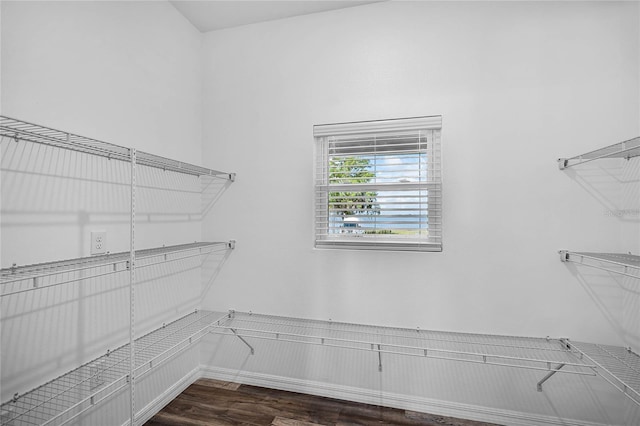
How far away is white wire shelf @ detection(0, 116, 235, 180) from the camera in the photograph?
114cm

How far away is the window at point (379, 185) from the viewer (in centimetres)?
198

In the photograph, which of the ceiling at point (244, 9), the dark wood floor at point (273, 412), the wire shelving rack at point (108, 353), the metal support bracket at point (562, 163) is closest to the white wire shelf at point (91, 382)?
the wire shelving rack at point (108, 353)

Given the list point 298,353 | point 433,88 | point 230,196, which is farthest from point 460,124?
point 298,353

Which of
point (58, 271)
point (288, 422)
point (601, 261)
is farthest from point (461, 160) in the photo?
point (58, 271)

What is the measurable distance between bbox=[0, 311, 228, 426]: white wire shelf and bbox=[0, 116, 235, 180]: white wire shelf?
0.94 metres

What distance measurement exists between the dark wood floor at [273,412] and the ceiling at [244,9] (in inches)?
103

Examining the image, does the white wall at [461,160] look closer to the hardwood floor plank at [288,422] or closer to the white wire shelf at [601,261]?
the white wire shelf at [601,261]

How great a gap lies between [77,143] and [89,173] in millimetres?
259

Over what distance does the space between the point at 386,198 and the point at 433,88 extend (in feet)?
2.45

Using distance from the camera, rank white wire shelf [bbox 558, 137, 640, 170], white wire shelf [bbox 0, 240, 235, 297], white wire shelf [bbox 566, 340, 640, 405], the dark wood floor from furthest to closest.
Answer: the dark wood floor → white wire shelf [bbox 558, 137, 640, 170] → white wire shelf [bbox 566, 340, 640, 405] → white wire shelf [bbox 0, 240, 235, 297]

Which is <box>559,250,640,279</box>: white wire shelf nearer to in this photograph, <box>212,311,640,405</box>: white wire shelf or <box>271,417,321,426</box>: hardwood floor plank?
<box>212,311,640,405</box>: white wire shelf

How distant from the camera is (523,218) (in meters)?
1.82

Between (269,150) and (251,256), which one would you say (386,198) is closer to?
(269,150)

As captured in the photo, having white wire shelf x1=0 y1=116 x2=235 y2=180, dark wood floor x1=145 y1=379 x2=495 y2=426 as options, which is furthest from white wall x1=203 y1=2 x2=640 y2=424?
white wire shelf x1=0 y1=116 x2=235 y2=180
